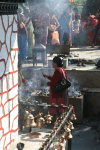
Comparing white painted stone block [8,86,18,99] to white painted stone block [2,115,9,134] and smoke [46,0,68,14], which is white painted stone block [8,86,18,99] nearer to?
white painted stone block [2,115,9,134]

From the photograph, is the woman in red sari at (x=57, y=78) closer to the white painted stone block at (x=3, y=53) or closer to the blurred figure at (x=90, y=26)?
the white painted stone block at (x=3, y=53)

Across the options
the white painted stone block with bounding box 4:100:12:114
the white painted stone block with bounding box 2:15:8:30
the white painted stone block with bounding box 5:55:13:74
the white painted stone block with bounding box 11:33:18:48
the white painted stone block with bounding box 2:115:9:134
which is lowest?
the white painted stone block with bounding box 2:115:9:134

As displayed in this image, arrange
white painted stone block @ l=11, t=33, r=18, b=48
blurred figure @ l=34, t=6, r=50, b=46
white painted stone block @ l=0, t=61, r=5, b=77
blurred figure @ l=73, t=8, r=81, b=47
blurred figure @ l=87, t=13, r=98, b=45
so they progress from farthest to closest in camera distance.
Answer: blurred figure @ l=73, t=8, r=81, b=47
blurred figure @ l=87, t=13, r=98, b=45
blurred figure @ l=34, t=6, r=50, b=46
white painted stone block @ l=11, t=33, r=18, b=48
white painted stone block @ l=0, t=61, r=5, b=77

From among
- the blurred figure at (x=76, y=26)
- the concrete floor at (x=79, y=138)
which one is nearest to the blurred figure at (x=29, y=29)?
the blurred figure at (x=76, y=26)

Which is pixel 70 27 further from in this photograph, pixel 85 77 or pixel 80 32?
pixel 85 77

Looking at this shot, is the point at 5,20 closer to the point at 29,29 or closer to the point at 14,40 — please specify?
the point at 14,40

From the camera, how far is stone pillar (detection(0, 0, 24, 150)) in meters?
2.46

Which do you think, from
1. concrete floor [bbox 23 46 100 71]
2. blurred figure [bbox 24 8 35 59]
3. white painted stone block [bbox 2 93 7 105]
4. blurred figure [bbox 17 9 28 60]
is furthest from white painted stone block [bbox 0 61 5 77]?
blurred figure [bbox 24 8 35 59]

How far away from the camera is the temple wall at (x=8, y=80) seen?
2488mm

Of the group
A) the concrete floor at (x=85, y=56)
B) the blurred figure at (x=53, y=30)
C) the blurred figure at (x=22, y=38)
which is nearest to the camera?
the concrete floor at (x=85, y=56)

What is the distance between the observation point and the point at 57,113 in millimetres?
3834

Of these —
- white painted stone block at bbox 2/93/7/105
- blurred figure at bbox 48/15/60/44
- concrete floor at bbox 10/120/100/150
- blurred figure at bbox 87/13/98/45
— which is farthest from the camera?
blurred figure at bbox 87/13/98/45

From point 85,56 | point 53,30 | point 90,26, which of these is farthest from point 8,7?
point 90,26

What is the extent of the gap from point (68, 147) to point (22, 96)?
12.7 ft
